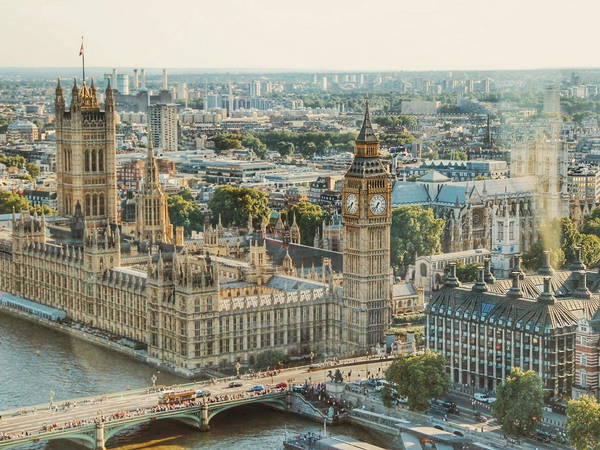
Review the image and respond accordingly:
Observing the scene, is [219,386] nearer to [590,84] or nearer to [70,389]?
[70,389]

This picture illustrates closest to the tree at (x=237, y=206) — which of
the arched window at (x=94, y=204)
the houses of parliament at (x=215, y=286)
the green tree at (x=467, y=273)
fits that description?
the arched window at (x=94, y=204)

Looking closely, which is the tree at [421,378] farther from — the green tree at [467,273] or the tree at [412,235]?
the tree at [412,235]

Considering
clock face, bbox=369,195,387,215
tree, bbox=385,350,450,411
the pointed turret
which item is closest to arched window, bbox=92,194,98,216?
the pointed turret

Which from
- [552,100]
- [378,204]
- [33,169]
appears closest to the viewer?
[378,204]

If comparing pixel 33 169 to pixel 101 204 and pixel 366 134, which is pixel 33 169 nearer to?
pixel 101 204

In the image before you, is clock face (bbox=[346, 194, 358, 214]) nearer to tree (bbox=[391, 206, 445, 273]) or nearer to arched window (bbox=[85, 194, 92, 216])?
tree (bbox=[391, 206, 445, 273])

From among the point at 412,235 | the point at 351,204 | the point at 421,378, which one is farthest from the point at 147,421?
the point at 412,235

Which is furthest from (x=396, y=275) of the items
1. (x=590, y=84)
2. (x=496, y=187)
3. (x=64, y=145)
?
(x=590, y=84)
